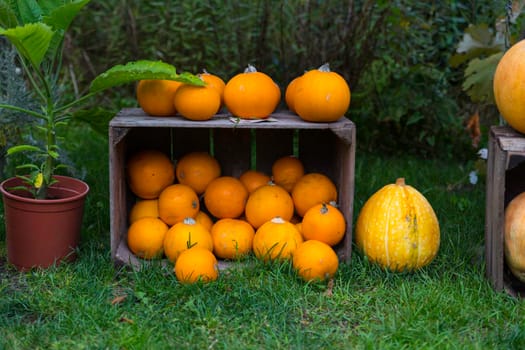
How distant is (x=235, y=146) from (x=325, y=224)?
73 centimetres

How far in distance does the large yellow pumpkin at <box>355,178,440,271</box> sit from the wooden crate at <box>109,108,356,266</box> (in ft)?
0.38

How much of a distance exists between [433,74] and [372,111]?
1.61 feet

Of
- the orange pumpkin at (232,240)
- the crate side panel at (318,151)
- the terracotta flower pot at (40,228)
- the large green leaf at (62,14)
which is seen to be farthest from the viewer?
the crate side panel at (318,151)

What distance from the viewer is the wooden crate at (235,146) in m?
2.95

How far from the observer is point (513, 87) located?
2795 millimetres

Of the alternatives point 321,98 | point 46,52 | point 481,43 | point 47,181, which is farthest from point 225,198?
point 481,43

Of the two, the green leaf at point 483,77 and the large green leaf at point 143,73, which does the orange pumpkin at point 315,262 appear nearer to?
the large green leaf at point 143,73

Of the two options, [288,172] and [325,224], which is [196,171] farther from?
[325,224]

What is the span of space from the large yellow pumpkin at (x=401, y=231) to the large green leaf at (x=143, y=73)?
92 cm

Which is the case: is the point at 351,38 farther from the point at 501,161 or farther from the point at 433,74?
the point at 501,161

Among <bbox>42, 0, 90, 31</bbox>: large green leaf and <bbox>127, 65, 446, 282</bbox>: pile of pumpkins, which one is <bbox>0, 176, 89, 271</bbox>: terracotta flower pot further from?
<bbox>42, 0, 90, 31</bbox>: large green leaf

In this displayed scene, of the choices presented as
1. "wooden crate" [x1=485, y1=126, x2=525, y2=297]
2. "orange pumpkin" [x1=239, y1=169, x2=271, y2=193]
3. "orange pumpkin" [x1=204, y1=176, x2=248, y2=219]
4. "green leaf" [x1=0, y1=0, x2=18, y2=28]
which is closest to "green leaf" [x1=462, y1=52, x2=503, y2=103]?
"wooden crate" [x1=485, y1=126, x2=525, y2=297]

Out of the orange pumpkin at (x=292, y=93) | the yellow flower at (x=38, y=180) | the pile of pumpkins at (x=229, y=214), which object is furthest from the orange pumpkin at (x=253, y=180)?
the yellow flower at (x=38, y=180)

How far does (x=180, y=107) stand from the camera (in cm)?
293
